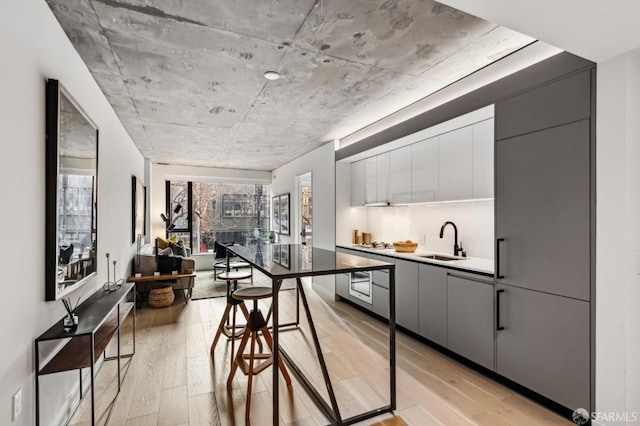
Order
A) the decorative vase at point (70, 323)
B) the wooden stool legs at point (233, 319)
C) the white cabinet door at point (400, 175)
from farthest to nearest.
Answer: the white cabinet door at point (400, 175), the wooden stool legs at point (233, 319), the decorative vase at point (70, 323)

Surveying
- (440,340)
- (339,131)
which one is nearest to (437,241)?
(440,340)

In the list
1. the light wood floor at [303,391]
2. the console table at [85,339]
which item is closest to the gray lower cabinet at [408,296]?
the light wood floor at [303,391]

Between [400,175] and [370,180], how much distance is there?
63 cm

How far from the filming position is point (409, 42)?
7.43 feet

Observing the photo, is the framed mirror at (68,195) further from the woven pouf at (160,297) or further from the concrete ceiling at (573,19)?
the woven pouf at (160,297)

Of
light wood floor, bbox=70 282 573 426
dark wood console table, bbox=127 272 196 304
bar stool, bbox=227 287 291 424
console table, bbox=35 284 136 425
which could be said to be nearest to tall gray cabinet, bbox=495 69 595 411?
light wood floor, bbox=70 282 573 426

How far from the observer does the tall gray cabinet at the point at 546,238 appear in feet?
6.51

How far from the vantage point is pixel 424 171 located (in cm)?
366

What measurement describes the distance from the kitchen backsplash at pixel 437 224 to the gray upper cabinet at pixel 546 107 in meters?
1.05

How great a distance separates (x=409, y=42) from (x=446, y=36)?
0.25m

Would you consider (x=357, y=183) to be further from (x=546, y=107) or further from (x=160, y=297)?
Answer: (x=160, y=297)

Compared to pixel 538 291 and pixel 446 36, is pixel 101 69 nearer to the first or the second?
pixel 446 36

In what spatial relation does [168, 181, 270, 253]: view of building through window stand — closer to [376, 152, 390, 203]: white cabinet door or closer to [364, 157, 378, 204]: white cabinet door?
[364, 157, 378, 204]: white cabinet door

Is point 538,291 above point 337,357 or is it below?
above
